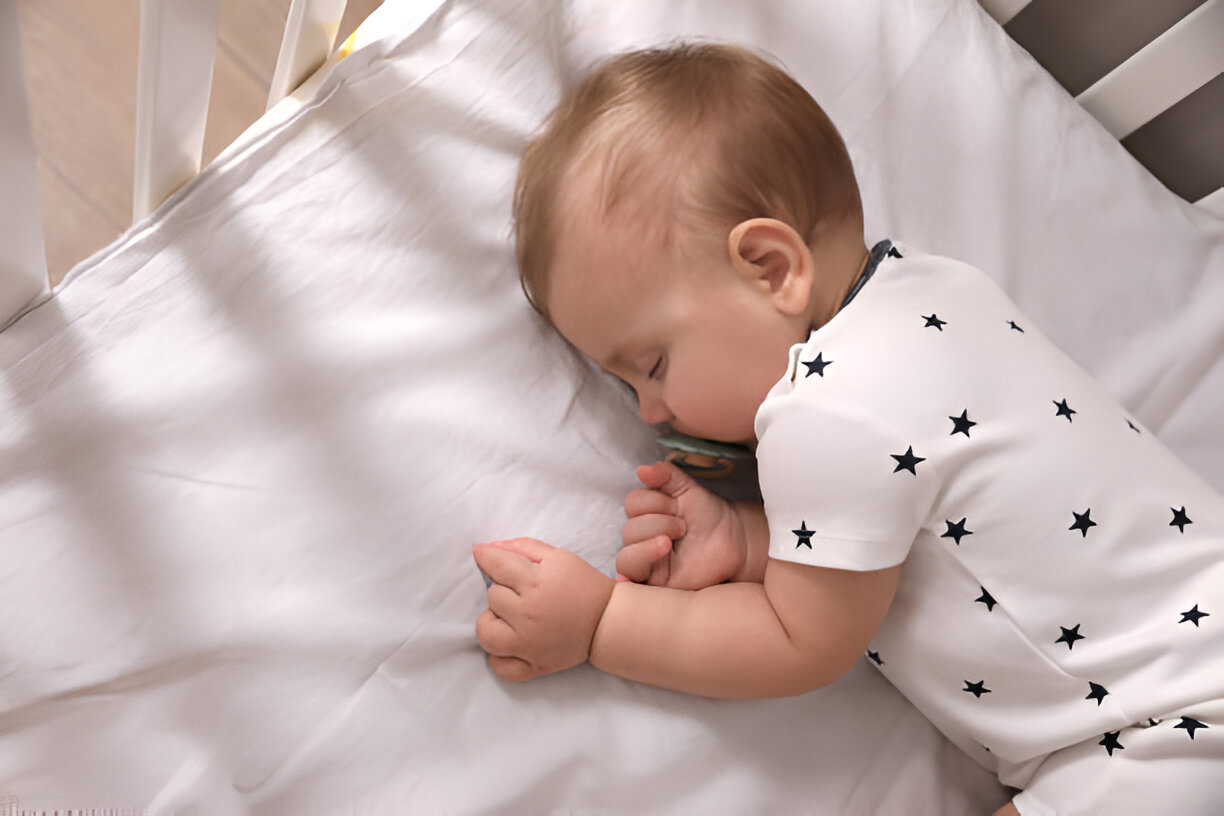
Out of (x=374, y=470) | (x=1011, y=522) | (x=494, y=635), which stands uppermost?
(x=374, y=470)

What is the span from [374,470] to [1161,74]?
2.78ft

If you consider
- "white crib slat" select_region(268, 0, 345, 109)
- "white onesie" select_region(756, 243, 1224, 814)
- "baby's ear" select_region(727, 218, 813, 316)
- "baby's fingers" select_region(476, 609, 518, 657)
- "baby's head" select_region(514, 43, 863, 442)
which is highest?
"white crib slat" select_region(268, 0, 345, 109)

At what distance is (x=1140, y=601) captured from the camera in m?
A: 0.70

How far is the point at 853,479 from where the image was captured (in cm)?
67

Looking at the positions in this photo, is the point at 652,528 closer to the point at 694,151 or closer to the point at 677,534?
the point at 677,534

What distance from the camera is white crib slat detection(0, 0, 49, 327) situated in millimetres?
511

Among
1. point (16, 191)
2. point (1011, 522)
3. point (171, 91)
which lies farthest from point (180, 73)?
point (1011, 522)

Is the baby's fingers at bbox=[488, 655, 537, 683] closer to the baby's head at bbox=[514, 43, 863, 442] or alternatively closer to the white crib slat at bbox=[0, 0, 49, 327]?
the baby's head at bbox=[514, 43, 863, 442]

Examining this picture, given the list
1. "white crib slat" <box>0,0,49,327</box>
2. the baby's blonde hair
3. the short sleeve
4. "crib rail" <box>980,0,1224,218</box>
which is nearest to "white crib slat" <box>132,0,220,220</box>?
"white crib slat" <box>0,0,49,327</box>

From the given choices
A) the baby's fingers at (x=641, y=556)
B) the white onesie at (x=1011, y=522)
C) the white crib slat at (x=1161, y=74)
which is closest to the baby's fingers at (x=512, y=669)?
the baby's fingers at (x=641, y=556)

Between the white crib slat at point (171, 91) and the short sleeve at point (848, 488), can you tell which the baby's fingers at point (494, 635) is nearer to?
the short sleeve at point (848, 488)

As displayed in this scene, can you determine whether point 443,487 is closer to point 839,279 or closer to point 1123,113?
point 839,279

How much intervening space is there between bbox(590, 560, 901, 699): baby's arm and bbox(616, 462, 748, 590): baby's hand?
0.03m

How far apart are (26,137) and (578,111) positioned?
0.38 metres
